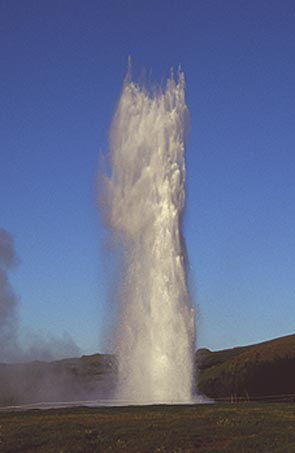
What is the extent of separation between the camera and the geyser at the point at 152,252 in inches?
1773

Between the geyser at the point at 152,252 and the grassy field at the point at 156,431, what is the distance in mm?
11433

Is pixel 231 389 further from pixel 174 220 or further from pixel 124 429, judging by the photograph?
pixel 124 429

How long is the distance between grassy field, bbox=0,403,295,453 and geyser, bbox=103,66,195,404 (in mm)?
11433

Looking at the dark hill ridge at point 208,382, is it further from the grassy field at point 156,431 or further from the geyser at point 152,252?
the grassy field at point 156,431

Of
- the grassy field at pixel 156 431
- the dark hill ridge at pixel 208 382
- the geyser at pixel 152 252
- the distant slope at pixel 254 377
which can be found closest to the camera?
the grassy field at pixel 156 431

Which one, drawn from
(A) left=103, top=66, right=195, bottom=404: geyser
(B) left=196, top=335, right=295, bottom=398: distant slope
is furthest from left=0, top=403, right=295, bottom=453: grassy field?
(B) left=196, top=335, right=295, bottom=398: distant slope

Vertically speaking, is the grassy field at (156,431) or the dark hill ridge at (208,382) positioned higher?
the dark hill ridge at (208,382)

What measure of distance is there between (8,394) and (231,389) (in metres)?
26.0

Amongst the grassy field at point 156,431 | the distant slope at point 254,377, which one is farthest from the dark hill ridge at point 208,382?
the grassy field at point 156,431

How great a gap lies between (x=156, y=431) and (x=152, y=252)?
75.1 feet

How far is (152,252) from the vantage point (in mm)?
48688

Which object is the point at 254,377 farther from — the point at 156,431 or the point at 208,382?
the point at 156,431

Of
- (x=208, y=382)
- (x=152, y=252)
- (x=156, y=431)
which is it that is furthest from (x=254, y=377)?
(x=156, y=431)

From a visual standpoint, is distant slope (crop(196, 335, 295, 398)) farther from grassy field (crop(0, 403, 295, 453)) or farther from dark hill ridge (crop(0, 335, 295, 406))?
grassy field (crop(0, 403, 295, 453))
